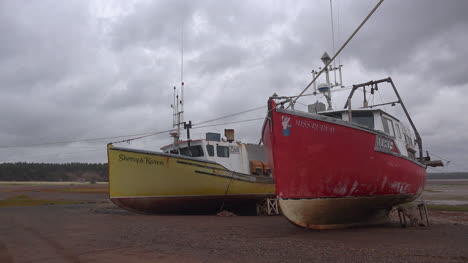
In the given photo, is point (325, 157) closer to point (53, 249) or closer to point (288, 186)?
point (288, 186)

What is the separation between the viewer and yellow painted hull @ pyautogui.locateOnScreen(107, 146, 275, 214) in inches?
514

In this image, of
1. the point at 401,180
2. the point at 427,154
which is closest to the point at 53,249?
the point at 401,180

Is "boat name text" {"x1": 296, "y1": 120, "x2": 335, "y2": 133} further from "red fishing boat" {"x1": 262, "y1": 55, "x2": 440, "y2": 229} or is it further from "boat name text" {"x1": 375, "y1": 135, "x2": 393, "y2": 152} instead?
"boat name text" {"x1": 375, "y1": 135, "x2": 393, "y2": 152}

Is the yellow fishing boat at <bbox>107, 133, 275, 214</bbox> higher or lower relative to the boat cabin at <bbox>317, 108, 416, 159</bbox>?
lower

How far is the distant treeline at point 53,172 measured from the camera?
295ft

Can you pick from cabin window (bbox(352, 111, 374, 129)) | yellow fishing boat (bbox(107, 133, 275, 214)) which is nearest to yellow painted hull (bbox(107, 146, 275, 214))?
yellow fishing boat (bbox(107, 133, 275, 214))

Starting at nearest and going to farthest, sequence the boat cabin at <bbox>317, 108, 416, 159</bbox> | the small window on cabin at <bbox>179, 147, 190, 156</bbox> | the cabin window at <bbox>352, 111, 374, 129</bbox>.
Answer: the boat cabin at <bbox>317, 108, 416, 159</bbox>, the cabin window at <bbox>352, 111, 374, 129</bbox>, the small window on cabin at <bbox>179, 147, 190, 156</bbox>

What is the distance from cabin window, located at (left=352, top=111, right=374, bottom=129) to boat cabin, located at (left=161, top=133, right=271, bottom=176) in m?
6.31

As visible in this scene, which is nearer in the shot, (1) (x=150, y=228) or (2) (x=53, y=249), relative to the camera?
(2) (x=53, y=249)

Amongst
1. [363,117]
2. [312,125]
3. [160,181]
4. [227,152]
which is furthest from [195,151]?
[312,125]

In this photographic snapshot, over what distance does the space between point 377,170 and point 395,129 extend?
9.04 feet

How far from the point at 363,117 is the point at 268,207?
5.96 meters

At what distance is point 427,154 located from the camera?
14.5 m

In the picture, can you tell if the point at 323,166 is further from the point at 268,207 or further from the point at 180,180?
the point at 180,180
